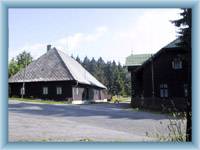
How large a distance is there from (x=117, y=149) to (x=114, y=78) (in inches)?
756

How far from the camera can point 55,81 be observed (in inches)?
1647

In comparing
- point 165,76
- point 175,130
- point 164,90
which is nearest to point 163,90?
point 164,90

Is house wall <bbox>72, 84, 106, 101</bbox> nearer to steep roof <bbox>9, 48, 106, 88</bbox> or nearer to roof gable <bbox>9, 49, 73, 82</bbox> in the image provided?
steep roof <bbox>9, 48, 106, 88</bbox>

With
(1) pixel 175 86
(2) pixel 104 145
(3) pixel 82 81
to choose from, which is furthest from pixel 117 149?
(3) pixel 82 81

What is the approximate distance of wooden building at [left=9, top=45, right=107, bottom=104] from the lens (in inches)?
1619

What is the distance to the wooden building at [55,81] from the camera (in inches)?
1619

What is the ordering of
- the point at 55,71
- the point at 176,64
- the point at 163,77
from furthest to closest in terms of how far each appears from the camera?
the point at 55,71 → the point at 163,77 → the point at 176,64

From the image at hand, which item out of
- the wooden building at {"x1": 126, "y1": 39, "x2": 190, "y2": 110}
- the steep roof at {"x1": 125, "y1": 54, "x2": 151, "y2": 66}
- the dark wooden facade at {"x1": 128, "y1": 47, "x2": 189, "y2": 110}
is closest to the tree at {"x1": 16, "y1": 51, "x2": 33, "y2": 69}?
the steep roof at {"x1": 125, "y1": 54, "x2": 151, "y2": 66}

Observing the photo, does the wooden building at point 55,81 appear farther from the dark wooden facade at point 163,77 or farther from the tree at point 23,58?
the dark wooden facade at point 163,77

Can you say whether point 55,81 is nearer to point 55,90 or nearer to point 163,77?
point 55,90

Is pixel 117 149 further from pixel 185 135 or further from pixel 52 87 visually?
pixel 52 87

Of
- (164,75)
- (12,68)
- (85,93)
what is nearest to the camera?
(12,68)

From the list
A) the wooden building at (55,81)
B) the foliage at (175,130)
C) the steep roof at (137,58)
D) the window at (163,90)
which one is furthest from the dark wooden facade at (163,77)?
the foliage at (175,130)
